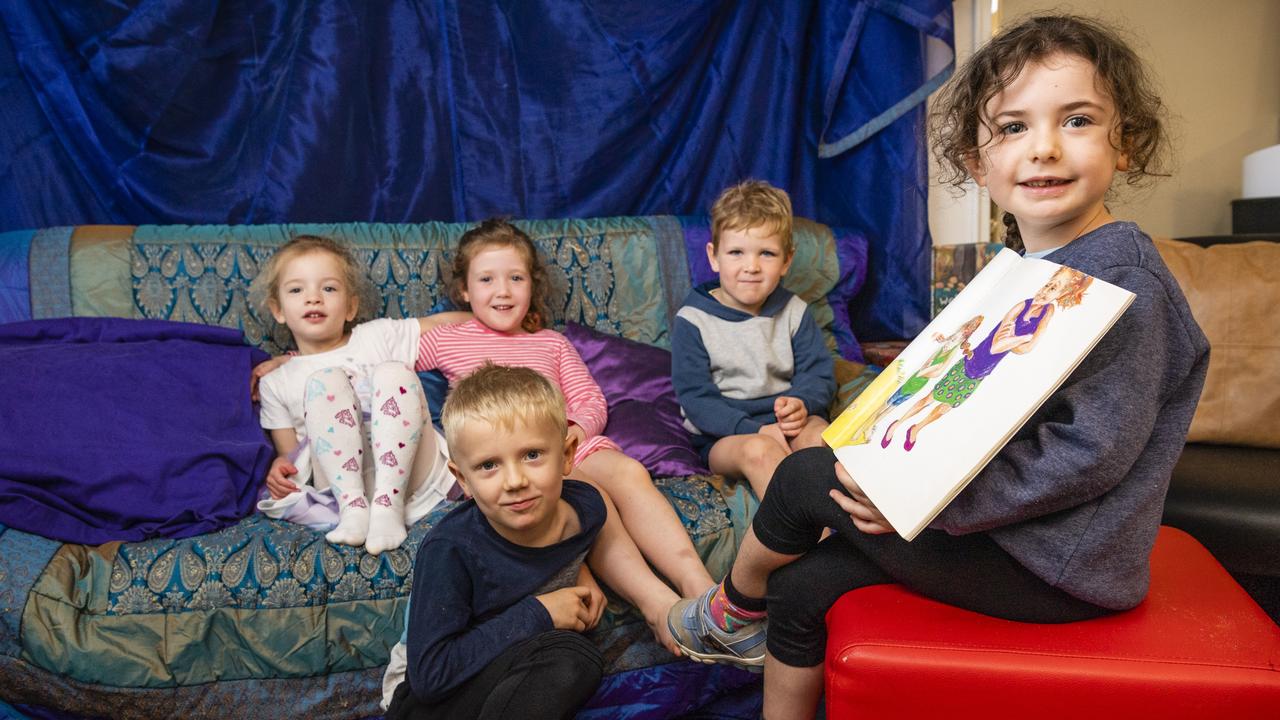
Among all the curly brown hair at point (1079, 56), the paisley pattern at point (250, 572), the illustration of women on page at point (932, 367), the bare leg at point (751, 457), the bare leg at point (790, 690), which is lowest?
the bare leg at point (790, 690)

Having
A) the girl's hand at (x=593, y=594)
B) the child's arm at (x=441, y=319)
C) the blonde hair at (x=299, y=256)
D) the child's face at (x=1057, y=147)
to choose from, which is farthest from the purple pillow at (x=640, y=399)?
the child's face at (x=1057, y=147)

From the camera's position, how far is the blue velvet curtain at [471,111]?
2189mm

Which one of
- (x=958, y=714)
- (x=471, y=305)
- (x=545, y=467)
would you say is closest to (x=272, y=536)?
(x=545, y=467)

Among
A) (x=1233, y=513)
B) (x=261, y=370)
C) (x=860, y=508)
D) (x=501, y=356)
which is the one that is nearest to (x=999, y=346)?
(x=860, y=508)

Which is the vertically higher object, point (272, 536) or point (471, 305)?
point (471, 305)

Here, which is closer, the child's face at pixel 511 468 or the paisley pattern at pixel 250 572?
the child's face at pixel 511 468

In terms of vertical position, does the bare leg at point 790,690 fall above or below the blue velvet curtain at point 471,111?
below

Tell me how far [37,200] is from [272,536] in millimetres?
1313

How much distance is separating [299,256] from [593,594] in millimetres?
1112

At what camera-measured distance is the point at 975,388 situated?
0.91m

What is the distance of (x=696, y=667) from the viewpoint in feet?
5.41

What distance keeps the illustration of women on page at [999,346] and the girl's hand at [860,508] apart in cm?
13

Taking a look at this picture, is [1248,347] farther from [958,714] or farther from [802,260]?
[958,714]

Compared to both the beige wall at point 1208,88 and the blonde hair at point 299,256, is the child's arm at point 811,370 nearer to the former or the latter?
the blonde hair at point 299,256
